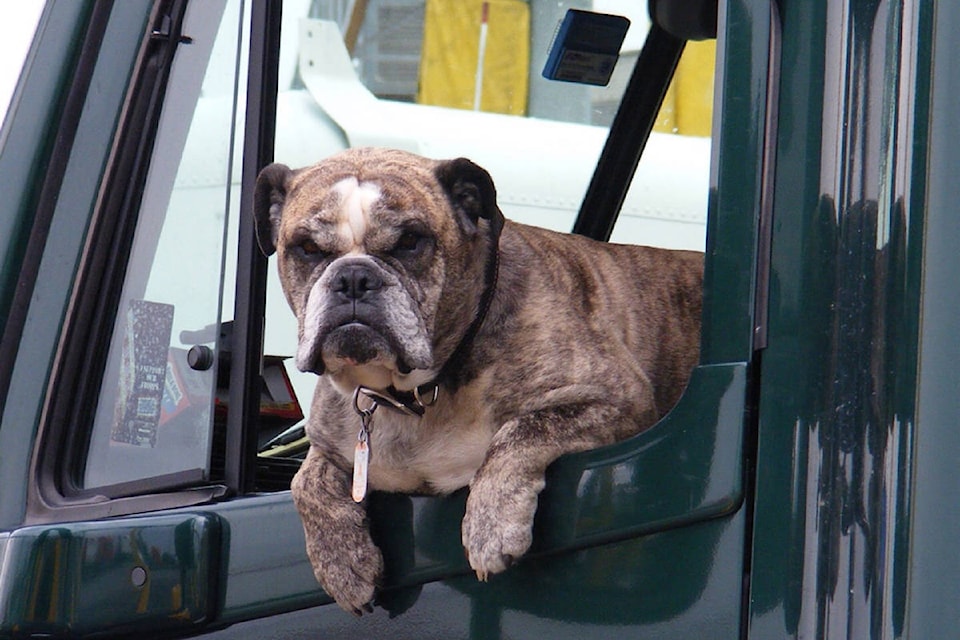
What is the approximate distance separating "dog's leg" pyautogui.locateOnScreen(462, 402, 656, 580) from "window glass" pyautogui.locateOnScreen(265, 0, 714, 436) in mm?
1302

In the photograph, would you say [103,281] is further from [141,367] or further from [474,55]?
[474,55]

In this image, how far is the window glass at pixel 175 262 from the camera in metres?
2.10

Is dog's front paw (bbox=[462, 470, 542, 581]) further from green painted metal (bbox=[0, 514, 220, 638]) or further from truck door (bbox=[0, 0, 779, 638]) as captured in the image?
green painted metal (bbox=[0, 514, 220, 638])

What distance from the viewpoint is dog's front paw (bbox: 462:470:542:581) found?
157 centimetres

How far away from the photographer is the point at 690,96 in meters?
3.48

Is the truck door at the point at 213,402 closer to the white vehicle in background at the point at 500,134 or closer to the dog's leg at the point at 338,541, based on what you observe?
the dog's leg at the point at 338,541

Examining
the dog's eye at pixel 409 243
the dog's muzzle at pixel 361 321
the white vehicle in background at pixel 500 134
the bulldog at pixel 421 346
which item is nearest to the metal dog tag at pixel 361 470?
the bulldog at pixel 421 346

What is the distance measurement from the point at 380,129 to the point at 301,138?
0.27 m

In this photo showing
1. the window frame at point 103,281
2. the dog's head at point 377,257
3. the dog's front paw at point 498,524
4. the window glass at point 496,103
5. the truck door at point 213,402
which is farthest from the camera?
the window glass at point 496,103

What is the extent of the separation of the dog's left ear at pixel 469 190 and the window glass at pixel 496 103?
108 cm

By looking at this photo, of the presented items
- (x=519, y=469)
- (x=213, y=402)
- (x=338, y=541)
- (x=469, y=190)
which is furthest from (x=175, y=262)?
(x=519, y=469)

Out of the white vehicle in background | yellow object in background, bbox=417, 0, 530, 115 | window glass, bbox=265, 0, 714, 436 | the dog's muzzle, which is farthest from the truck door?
the white vehicle in background

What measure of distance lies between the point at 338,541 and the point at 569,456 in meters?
0.37

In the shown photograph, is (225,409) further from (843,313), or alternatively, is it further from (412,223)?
(843,313)
